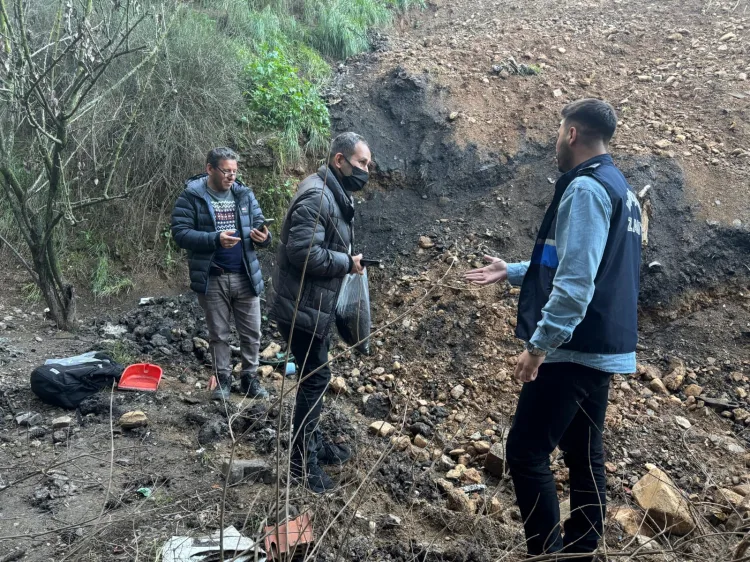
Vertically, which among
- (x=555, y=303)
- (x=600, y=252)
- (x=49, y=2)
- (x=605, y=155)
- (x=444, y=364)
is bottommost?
(x=444, y=364)

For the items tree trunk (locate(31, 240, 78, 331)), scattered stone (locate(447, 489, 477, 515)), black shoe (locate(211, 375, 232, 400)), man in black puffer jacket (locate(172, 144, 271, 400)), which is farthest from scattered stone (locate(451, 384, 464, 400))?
tree trunk (locate(31, 240, 78, 331))

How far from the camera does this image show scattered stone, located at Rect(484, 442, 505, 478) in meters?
3.76

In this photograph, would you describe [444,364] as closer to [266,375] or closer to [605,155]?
[266,375]

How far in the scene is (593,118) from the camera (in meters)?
2.35

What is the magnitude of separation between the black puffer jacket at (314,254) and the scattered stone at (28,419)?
6.36 feet

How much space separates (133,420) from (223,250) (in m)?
1.30

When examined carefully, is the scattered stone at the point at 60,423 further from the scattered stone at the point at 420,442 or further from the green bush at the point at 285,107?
the green bush at the point at 285,107

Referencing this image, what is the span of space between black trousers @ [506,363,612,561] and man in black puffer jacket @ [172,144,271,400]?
7.21ft

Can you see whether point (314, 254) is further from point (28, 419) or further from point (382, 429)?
point (28, 419)

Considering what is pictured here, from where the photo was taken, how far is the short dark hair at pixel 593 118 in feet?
7.69

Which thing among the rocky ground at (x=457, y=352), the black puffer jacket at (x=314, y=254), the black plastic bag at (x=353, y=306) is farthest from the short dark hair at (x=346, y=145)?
the rocky ground at (x=457, y=352)

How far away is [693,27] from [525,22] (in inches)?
87.8

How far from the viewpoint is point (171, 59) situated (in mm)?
6793

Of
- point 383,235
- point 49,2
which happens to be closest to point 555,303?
point 383,235
